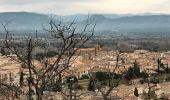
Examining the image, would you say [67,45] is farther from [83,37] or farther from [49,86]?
[49,86]

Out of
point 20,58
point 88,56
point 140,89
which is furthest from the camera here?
point 88,56

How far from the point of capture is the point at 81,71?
168 feet

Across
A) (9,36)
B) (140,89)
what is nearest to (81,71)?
(140,89)

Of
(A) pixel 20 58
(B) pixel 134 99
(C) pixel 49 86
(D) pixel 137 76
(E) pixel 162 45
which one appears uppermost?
(A) pixel 20 58

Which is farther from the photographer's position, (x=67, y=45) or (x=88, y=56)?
(x=88, y=56)

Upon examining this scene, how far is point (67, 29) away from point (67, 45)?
11.8 inches

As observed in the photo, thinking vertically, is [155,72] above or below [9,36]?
below

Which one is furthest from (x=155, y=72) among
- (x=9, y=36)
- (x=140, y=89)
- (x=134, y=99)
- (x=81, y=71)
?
(x=9, y=36)

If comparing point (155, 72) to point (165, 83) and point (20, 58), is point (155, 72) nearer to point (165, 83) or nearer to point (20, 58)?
point (165, 83)

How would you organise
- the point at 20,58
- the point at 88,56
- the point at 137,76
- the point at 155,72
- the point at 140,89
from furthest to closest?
1. the point at 88,56
2. the point at 155,72
3. the point at 137,76
4. the point at 140,89
5. the point at 20,58

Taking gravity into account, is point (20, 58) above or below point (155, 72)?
above

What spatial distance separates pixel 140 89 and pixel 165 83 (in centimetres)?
661

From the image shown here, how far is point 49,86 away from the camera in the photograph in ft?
21.2

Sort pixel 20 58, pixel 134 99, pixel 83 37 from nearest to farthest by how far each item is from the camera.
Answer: pixel 20 58 → pixel 83 37 → pixel 134 99
